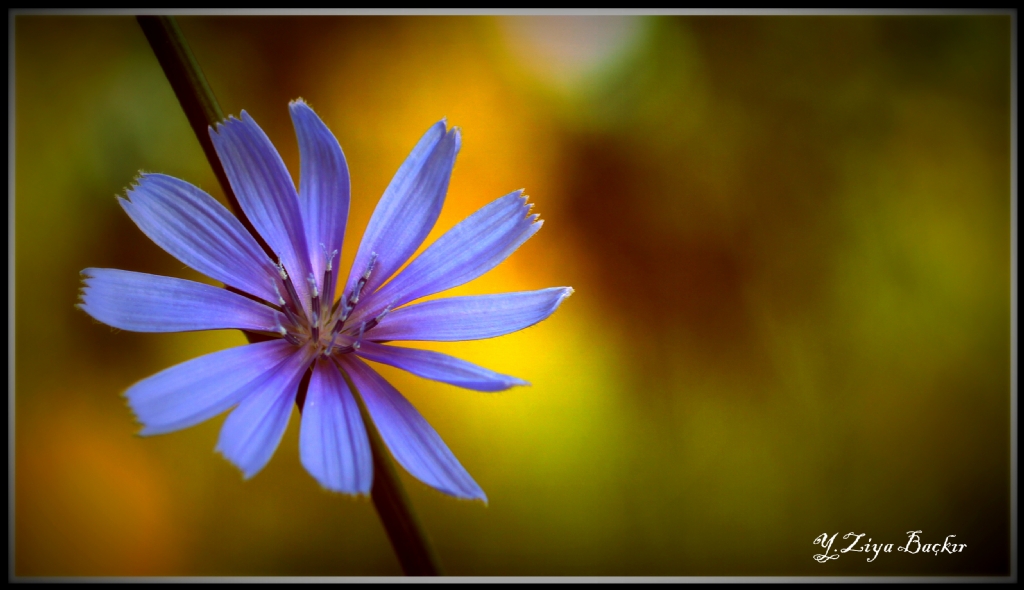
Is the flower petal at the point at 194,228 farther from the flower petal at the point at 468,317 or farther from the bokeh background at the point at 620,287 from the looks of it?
the bokeh background at the point at 620,287

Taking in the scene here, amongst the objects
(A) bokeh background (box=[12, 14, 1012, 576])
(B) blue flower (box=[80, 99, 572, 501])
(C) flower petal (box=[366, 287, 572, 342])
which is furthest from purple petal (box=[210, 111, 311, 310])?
(A) bokeh background (box=[12, 14, 1012, 576])

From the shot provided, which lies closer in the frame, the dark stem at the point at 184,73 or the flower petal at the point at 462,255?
the dark stem at the point at 184,73

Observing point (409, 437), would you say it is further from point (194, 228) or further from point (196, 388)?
point (194, 228)

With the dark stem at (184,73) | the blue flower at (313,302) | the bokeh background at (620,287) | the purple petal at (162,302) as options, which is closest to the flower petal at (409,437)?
the blue flower at (313,302)

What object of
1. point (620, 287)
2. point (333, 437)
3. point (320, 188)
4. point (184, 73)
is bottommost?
point (620, 287)

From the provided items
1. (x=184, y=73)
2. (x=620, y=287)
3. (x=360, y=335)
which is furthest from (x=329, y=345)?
(x=620, y=287)

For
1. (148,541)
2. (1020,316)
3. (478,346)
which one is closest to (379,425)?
(478,346)

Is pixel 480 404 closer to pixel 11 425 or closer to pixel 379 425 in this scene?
pixel 379 425
